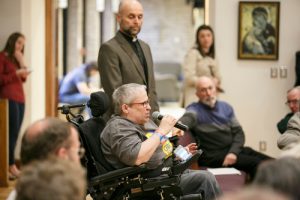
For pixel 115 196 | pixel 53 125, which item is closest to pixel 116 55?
pixel 115 196

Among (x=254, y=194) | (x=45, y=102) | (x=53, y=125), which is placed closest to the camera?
(x=254, y=194)

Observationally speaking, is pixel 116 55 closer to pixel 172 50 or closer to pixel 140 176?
pixel 140 176

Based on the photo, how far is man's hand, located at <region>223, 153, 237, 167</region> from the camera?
5171 millimetres

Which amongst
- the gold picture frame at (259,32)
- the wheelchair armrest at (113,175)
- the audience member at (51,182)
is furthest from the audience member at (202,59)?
the audience member at (51,182)

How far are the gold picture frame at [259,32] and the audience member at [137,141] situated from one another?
9.82ft

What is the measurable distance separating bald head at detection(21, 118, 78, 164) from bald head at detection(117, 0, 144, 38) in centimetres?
179

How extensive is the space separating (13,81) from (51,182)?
4.90 m

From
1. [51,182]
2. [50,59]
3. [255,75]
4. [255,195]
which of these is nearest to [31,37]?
[50,59]

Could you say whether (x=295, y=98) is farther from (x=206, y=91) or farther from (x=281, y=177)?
(x=281, y=177)

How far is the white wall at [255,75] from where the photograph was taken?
661cm

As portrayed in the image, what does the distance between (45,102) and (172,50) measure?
35.5ft

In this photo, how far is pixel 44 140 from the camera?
2381mm

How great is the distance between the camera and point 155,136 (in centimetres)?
349

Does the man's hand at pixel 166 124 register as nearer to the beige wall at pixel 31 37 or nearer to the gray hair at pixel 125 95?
the gray hair at pixel 125 95
